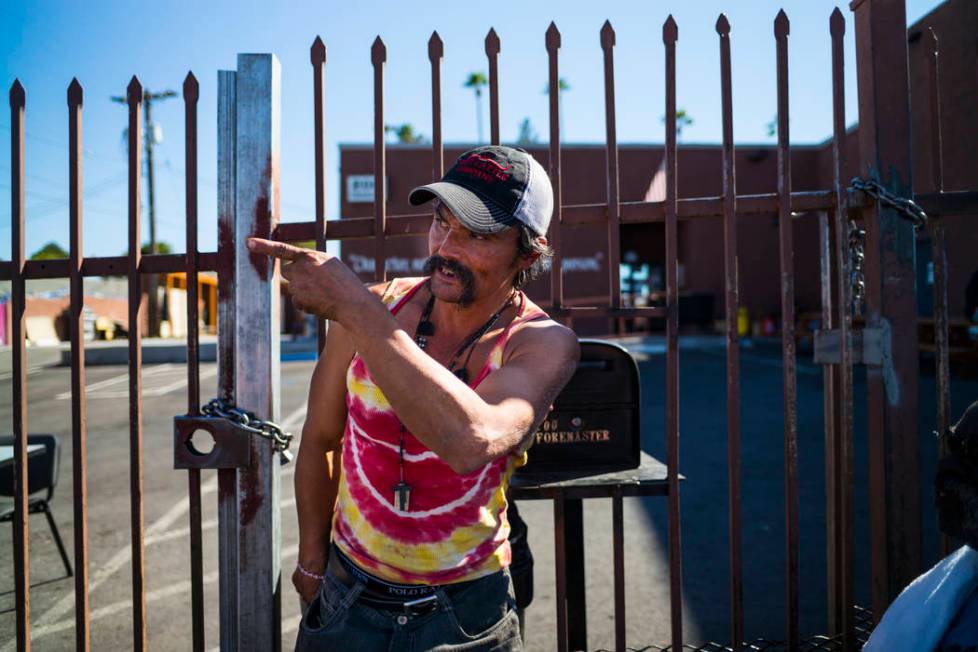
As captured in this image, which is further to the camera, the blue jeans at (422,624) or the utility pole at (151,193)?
the utility pole at (151,193)

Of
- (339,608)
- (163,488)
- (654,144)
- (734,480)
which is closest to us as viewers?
(339,608)

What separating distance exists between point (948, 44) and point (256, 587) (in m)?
16.8

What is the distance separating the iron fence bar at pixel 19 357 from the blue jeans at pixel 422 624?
1.23 meters

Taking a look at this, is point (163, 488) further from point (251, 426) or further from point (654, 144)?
point (654, 144)

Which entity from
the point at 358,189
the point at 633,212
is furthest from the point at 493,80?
the point at 358,189

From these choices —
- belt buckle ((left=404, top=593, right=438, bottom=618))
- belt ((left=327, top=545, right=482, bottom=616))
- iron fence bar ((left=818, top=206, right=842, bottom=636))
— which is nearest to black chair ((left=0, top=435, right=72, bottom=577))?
belt ((left=327, top=545, right=482, bottom=616))

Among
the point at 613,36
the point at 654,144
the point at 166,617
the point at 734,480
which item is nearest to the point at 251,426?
the point at 734,480

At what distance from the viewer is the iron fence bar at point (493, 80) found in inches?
87.4

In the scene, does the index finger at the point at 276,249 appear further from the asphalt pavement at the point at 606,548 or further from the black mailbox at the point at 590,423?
the asphalt pavement at the point at 606,548

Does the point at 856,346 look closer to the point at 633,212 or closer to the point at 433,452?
the point at 633,212

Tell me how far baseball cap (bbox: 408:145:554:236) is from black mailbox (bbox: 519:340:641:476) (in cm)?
70

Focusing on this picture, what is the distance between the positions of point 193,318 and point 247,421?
0.41m

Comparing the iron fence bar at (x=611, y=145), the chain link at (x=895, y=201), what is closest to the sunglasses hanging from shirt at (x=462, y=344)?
the iron fence bar at (x=611, y=145)

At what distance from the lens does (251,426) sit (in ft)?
6.82
